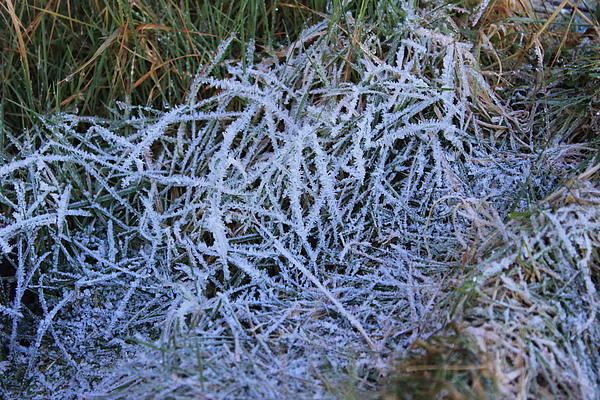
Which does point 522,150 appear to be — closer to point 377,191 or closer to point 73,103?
point 377,191

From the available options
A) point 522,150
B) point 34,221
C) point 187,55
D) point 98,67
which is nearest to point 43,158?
point 34,221

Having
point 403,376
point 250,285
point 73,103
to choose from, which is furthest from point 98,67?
point 403,376

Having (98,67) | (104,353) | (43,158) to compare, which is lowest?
(104,353)

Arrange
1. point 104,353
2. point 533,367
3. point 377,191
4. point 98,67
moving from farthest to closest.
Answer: point 98,67 < point 377,191 < point 104,353 < point 533,367

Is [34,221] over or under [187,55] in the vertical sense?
under

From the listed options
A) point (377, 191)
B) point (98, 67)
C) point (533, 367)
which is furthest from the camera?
point (98, 67)

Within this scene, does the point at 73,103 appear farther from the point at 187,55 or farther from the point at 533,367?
the point at 533,367

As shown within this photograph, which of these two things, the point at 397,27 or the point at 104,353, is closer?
the point at 104,353
